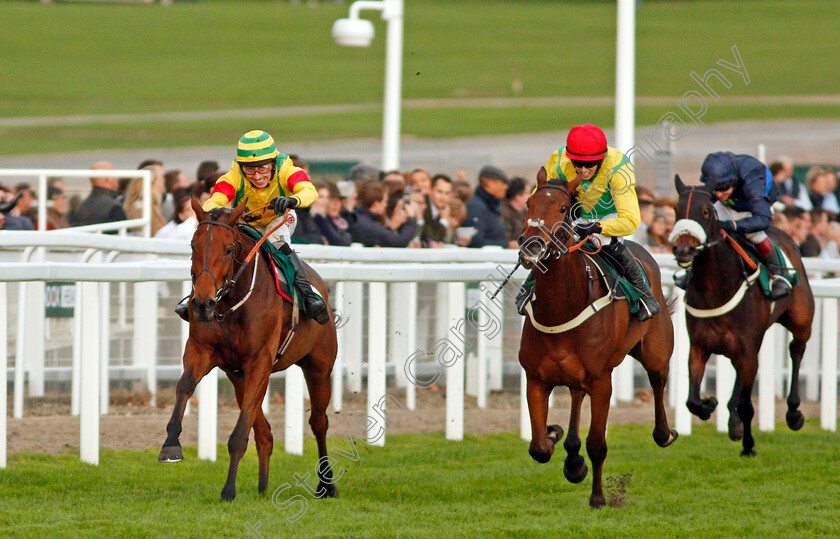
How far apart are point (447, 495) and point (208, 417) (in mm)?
1482

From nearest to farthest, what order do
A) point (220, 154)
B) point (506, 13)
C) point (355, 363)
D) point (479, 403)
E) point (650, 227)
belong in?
point (355, 363)
point (479, 403)
point (650, 227)
point (220, 154)
point (506, 13)

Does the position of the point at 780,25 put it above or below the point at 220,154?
above

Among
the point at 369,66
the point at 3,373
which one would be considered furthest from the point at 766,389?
the point at 369,66

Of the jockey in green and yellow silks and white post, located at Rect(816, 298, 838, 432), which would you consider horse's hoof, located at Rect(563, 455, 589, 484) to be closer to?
the jockey in green and yellow silks

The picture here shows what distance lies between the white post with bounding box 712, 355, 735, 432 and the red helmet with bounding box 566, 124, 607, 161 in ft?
9.76

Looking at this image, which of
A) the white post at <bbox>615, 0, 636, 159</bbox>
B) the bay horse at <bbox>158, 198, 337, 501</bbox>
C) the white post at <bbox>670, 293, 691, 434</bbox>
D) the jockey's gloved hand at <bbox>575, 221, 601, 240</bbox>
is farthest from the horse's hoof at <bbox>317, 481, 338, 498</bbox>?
the white post at <bbox>615, 0, 636, 159</bbox>

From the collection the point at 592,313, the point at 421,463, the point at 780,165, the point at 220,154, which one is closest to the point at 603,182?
the point at 592,313

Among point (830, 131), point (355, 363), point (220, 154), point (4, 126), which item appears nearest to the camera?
point (355, 363)

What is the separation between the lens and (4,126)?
36.5 m

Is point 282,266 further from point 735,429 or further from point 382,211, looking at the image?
point 382,211

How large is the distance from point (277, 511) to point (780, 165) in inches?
331

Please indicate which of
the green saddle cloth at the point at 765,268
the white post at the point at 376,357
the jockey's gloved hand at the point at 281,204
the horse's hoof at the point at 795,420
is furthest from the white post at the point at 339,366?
the horse's hoof at the point at 795,420

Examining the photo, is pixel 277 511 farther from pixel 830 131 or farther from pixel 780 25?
pixel 780 25

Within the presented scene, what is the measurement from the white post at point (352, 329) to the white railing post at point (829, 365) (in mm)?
3438
